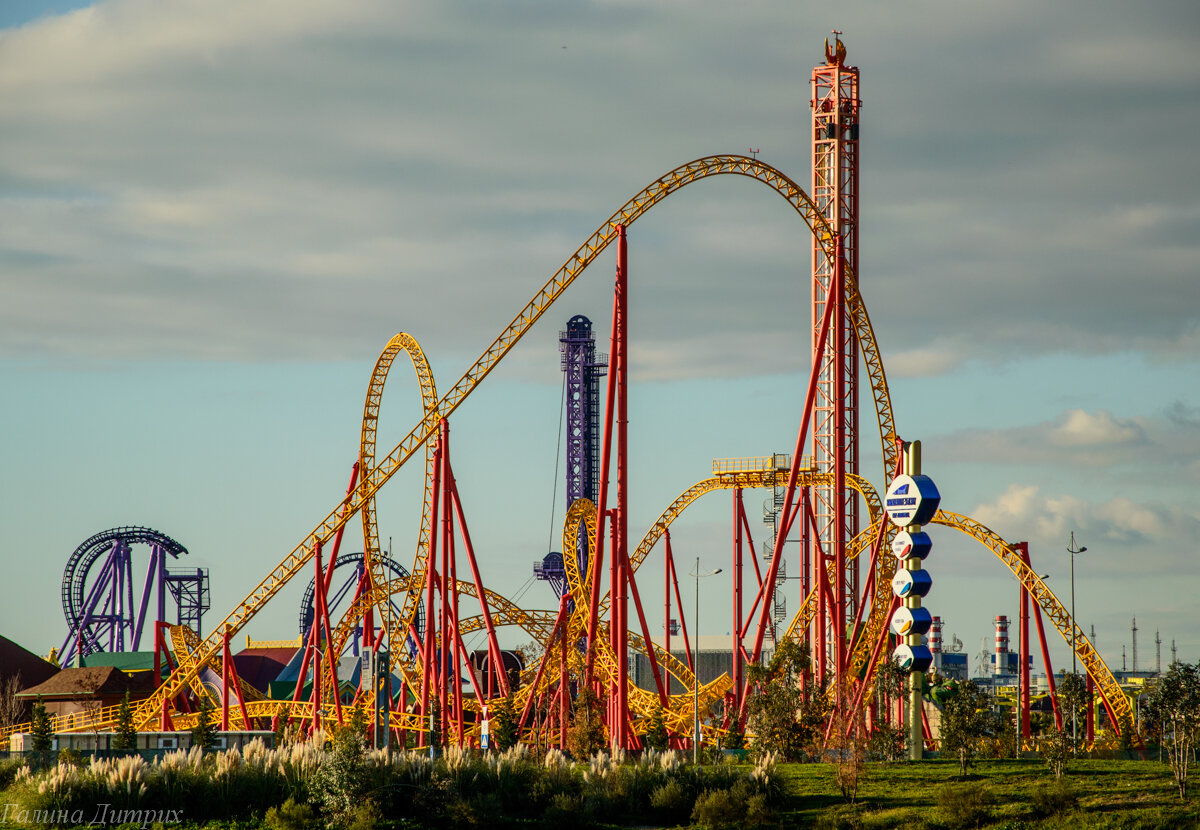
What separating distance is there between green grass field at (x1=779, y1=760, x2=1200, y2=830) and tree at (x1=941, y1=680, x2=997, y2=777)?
5.50 feet

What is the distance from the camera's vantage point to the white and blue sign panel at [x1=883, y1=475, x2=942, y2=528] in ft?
105

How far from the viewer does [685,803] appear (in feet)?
90.3

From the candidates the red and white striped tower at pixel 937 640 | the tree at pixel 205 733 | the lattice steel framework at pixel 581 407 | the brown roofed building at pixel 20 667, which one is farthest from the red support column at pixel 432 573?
the red and white striped tower at pixel 937 640

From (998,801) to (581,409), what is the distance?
63.9m

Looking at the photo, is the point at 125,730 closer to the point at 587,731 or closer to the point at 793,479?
the point at 587,731

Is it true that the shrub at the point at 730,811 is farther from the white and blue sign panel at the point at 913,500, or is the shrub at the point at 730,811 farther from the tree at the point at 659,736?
the tree at the point at 659,736

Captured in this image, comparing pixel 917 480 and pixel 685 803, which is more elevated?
pixel 917 480

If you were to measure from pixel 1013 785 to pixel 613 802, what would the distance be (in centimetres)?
753

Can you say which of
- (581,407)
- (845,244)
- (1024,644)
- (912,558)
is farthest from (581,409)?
(912,558)

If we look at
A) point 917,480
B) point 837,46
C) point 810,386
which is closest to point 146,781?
point 917,480

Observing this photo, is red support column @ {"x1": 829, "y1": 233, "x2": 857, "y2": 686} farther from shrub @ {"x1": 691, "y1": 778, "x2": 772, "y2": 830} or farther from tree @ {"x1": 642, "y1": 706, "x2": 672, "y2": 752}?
shrub @ {"x1": 691, "y1": 778, "x2": 772, "y2": 830}

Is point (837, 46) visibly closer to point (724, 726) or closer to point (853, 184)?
point (853, 184)

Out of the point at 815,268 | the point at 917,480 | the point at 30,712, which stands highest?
the point at 815,268

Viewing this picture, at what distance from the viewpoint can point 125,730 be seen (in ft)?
145
